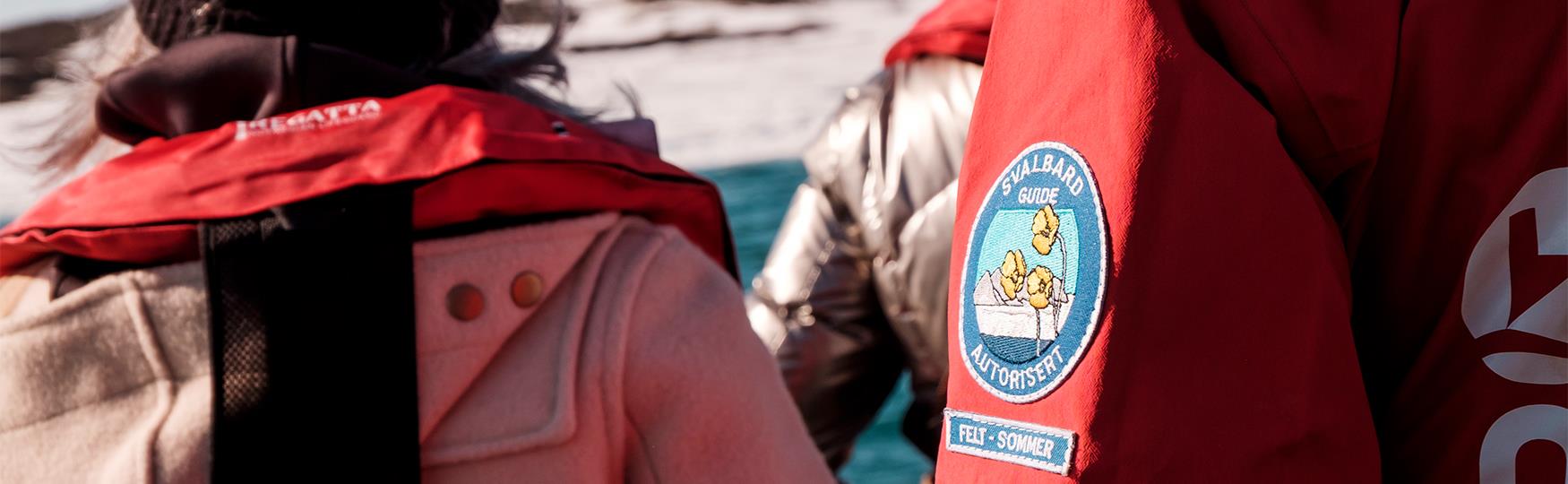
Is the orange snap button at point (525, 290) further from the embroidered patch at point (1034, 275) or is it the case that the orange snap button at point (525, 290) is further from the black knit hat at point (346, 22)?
the embroidered patch at point (1034, 275)

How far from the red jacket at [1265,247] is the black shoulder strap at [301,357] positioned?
1.59ft

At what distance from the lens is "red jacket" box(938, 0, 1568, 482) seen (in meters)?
0.81

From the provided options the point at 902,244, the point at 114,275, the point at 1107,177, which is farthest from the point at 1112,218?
the point at 902,244

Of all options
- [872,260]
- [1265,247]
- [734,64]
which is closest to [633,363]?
[1265,247]

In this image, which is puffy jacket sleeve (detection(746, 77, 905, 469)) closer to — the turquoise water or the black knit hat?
the turquoise water

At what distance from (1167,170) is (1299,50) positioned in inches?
3.8

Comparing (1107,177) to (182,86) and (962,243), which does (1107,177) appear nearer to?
(962,243)

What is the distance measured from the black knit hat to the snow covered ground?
6.53 metres

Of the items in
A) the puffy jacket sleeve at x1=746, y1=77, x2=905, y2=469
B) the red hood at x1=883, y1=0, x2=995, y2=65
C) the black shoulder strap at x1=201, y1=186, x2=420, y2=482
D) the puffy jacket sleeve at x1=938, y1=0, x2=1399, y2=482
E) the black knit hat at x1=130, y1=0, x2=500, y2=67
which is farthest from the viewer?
the puffy jacket sleeve at x1=746, y1=77, x2=905, y2=469

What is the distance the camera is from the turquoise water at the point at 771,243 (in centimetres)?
419

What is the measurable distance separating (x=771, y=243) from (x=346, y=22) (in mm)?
4957

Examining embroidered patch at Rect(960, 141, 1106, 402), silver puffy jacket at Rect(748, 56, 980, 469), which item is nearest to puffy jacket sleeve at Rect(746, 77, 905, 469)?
silver puffy jacket at Rect(748, 56, 980, 469)

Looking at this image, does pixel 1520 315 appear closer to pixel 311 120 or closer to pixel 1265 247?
pixel 1265 247

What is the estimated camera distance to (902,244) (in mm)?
1857
